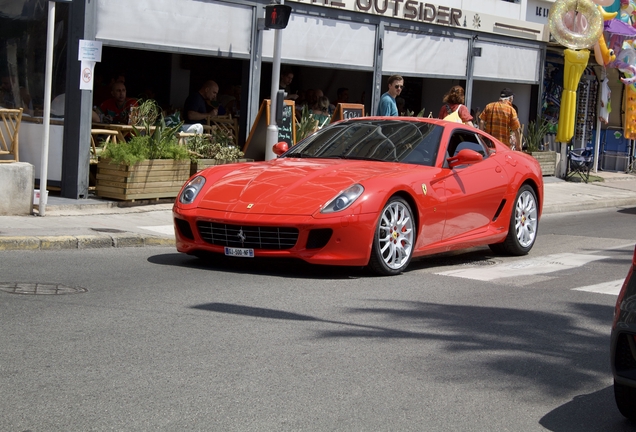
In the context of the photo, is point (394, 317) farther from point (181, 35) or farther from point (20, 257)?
point (181, 35)

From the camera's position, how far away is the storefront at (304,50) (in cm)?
1330

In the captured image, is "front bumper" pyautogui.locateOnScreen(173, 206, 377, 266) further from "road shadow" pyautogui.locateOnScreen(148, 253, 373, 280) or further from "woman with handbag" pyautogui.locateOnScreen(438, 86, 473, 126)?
"woman with handbag" pyautogui.locateOnScreen(438, 86, 473, 126)

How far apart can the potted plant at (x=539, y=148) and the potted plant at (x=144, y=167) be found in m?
11.4

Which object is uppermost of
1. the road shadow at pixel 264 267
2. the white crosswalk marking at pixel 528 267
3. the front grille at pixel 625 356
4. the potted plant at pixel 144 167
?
the potted plant at pixel 144 167

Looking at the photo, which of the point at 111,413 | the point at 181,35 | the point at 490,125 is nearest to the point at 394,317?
the point at 111,413

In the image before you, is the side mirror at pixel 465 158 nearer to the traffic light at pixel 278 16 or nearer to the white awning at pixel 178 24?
the traffic light at pixel 278 16

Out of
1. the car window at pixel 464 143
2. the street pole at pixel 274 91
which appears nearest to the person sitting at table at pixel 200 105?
the street pole at pixel 274 91

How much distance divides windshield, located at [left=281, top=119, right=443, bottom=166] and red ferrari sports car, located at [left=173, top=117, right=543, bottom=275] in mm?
13

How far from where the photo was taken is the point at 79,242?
33.2 feet

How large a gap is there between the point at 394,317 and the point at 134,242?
4233 mm

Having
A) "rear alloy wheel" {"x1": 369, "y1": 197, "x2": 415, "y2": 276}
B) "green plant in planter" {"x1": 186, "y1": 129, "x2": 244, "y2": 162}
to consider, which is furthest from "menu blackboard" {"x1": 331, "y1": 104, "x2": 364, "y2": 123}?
"rear alloy wheel" {"x1": 369, "y1": 197, "x2": 415, "y2": 276}

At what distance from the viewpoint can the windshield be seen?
9945mm

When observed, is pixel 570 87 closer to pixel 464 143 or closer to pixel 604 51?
pixel 604 51

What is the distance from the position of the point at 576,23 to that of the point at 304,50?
7809 mm
